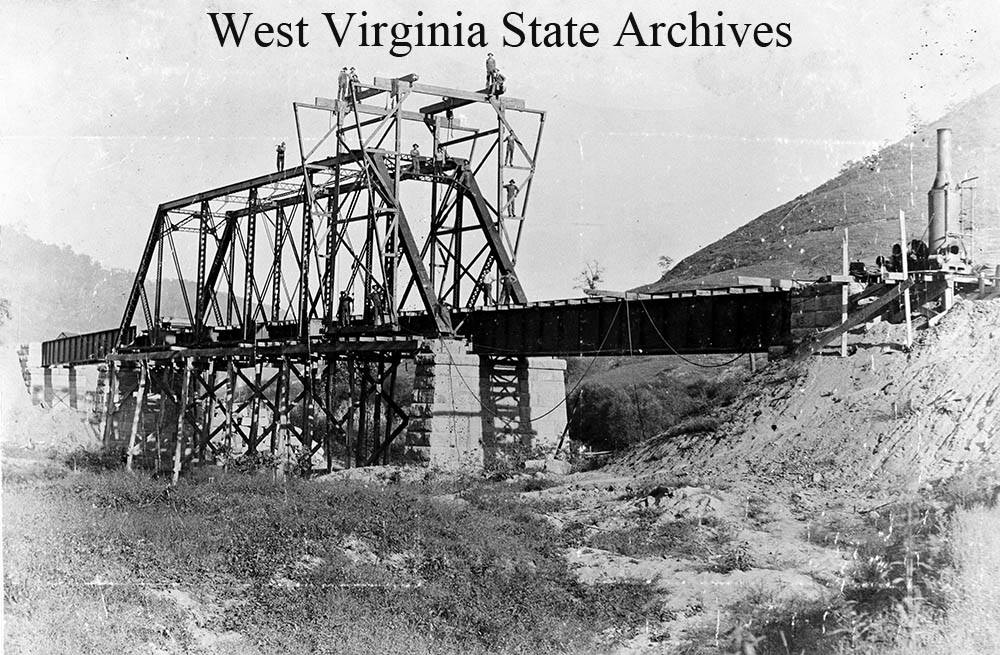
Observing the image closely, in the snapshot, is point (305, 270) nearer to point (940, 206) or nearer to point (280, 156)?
point (280, 156)

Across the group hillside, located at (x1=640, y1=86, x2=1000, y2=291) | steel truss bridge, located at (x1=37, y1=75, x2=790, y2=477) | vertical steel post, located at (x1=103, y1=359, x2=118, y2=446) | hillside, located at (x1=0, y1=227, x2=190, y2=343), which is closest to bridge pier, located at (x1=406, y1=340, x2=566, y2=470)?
steel truss bridge, located at (x1=37, y1=75, x2=790, y2=477)

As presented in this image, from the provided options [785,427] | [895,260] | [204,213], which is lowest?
[785,427]

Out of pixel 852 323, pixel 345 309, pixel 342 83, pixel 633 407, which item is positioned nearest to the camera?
pixel 852 323

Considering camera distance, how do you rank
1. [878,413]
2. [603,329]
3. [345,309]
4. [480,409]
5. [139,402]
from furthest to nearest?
[139,402]
[345,309]
[480,409]
[603,329]
[878,413]

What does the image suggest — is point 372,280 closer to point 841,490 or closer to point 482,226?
point 482,226

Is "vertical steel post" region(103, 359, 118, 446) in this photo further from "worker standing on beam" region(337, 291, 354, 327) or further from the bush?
the bush

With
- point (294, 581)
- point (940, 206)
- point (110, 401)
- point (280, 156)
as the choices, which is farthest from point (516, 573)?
point (110, 401)

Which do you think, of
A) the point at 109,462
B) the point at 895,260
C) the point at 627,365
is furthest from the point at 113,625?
the point at 627,365
